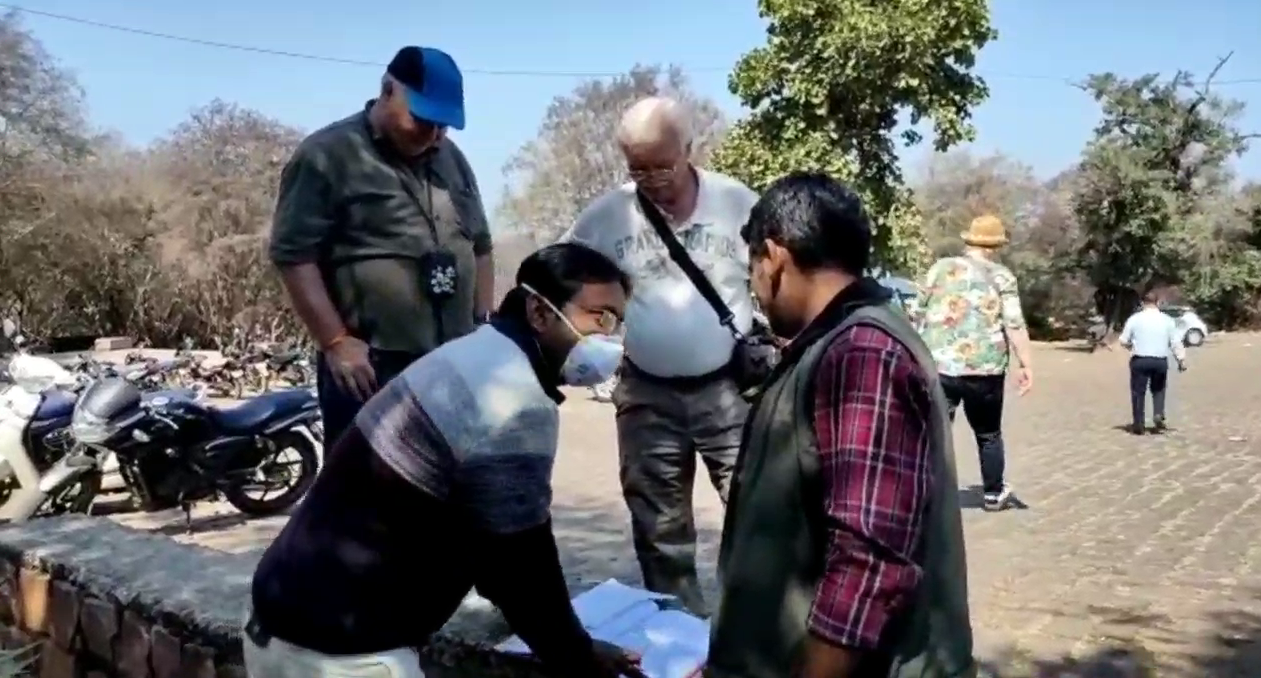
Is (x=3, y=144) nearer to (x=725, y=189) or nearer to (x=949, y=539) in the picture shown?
(x=725, y=189)

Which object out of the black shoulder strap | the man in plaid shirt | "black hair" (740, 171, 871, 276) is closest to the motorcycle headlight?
the black shoulder strap

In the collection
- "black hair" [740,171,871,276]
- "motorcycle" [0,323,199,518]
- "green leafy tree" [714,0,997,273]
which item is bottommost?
"motorcycle" [0,323,199,518]

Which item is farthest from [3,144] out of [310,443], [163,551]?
[163,551]

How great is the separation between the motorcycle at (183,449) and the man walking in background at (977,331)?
13.3 feet

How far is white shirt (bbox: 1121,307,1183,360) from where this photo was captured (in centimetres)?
1317

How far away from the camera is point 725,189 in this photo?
152 inches

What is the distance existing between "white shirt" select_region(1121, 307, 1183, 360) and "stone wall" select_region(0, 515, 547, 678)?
10.8 m

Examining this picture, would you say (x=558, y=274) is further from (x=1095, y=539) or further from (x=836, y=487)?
(x=1095, y=539)

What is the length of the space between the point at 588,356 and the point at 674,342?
1.34 metres

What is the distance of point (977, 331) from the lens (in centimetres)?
787

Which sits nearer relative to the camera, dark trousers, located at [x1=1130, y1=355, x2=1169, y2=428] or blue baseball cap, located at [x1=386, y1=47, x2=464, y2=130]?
blue baseball cap, located at [x1=386, y1=47, x2=464, y2=130]

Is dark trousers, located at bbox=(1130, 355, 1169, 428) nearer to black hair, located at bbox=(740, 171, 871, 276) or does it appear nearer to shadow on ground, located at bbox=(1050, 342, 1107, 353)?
black hair, located at bbox=(740, 171, 871, 276)

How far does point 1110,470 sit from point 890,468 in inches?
366

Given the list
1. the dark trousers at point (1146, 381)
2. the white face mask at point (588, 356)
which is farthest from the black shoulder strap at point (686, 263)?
the dark trousers at point (1146, 381)
